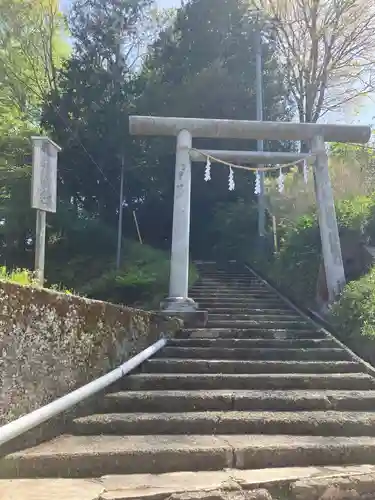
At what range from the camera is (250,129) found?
9094mm

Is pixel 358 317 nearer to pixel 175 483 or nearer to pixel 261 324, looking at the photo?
pixel 261 324

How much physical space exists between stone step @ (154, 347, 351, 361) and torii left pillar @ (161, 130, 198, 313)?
1527mm

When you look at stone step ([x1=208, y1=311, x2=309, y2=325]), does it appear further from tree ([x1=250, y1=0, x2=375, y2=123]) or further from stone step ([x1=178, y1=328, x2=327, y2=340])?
tree ([x1=250, y1=0, x2=375, y2=123])

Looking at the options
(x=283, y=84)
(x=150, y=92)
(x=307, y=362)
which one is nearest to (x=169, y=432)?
(x=307, y=362)

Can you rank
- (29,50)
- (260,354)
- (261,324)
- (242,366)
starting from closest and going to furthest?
(242,366) → (260,354) → (261,324) → (29,50)

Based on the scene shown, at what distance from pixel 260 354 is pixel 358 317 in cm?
141

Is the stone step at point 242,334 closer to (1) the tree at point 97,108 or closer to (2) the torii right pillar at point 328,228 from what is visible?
(2) the torii right pillar at point 328,228

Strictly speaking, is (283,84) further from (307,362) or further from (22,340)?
(22,340)

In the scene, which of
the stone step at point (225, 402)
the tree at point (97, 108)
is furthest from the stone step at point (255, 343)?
the tree at point (97, 108)

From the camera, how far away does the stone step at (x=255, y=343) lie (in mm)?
6516

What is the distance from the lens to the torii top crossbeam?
8.95 m

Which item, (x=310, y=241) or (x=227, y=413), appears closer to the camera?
(x=227, y=413)

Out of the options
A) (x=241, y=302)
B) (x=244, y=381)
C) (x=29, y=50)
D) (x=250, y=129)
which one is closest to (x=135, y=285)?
(x=241, y=302)

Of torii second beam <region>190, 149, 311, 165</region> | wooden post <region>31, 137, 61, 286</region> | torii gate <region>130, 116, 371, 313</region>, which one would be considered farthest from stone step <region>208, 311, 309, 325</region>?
wooden post <region>31, 137, 61, 286</region>
